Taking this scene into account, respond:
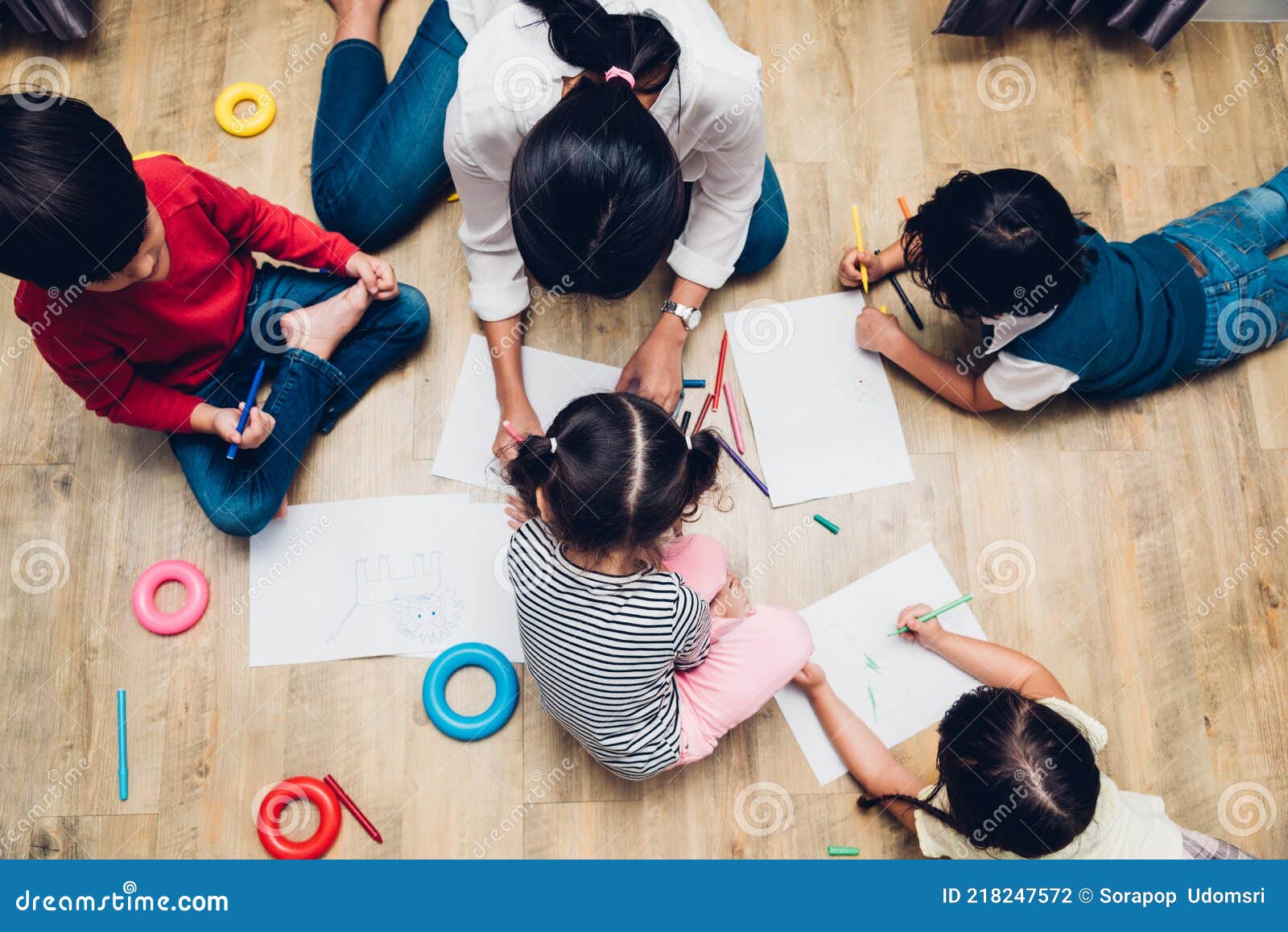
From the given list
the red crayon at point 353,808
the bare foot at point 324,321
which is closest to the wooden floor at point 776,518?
the red crayon at point 353,808

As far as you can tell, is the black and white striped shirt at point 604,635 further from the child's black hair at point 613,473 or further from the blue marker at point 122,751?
the blue marker at point 122,751

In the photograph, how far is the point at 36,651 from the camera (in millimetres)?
1268

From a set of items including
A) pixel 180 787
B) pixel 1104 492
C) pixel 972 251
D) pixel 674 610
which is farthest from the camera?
pixel 1104 492

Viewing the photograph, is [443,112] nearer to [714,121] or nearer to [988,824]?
[714,121]

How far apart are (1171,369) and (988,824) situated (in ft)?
2.37

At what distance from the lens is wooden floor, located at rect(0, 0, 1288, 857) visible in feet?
4.06

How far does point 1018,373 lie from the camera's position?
1230mm

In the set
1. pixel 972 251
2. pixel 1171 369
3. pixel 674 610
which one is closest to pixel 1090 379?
pixel 1171 369

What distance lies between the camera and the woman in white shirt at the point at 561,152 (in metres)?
0.80

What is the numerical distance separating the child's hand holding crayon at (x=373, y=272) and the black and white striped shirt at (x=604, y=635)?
1.52ft

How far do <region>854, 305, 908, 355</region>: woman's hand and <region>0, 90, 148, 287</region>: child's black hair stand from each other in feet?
3.10

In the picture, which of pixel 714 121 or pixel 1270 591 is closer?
pixel 714 121

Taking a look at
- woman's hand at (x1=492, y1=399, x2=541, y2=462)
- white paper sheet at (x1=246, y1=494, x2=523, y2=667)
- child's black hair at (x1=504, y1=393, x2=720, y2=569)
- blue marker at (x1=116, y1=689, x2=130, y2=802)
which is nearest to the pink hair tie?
child's black hair at (x1=504, y1=393, x2=720, y2=569)

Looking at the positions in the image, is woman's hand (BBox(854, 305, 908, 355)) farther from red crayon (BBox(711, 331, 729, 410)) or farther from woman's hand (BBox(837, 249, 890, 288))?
red crayon (BBox(711, 331, 729, 410))
